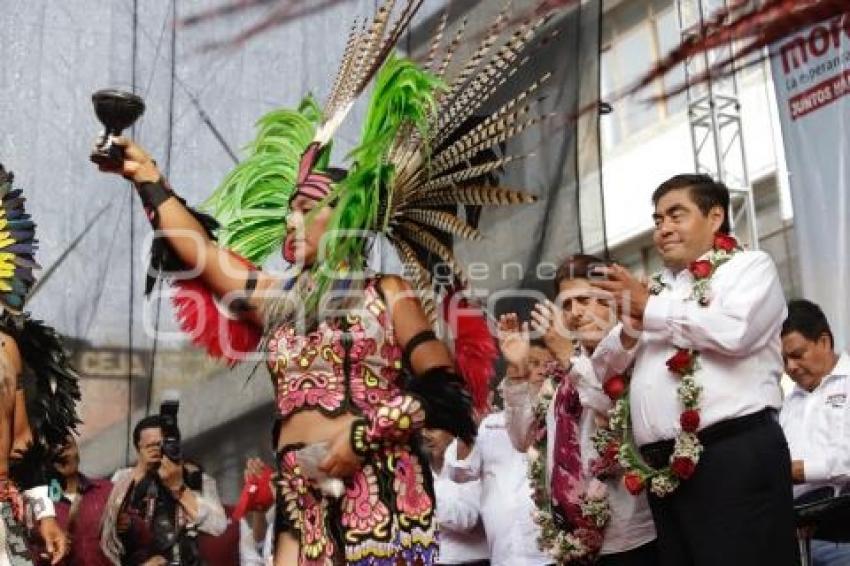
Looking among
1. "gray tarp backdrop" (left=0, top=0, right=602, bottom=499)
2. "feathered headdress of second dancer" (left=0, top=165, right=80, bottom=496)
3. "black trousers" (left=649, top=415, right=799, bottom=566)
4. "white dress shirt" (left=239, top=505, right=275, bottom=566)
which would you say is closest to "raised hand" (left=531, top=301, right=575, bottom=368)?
"black trousers" (left=649, top=415, right=799, bottom=566)

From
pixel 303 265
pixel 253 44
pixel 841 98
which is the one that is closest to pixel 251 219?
pixel 303 265

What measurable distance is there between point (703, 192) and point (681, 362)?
0.52 m

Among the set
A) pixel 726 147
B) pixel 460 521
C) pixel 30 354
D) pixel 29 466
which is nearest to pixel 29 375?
pixel 30 354

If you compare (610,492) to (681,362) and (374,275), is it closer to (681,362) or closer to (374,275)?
(681,362)

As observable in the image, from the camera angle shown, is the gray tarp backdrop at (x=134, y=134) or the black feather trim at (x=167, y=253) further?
the gray tarp backdrop at (x=134, y=134)

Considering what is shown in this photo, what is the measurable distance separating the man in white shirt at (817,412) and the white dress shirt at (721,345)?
3.57 feet

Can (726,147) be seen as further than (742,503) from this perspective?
Yes

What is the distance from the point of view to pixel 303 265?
368 centimetres

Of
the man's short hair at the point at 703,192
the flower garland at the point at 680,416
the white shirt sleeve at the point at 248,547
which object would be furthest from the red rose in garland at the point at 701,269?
the white shirt sleeve at the point at 248,547

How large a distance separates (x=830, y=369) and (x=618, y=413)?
1.39m

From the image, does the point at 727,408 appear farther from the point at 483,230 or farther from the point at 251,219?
the point at 483,230

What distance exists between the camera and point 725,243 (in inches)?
140

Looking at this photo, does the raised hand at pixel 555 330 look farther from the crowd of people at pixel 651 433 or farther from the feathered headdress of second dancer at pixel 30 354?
the feathered headdress of second dancer at pixel 30 354

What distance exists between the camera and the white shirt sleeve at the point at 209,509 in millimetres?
5871
